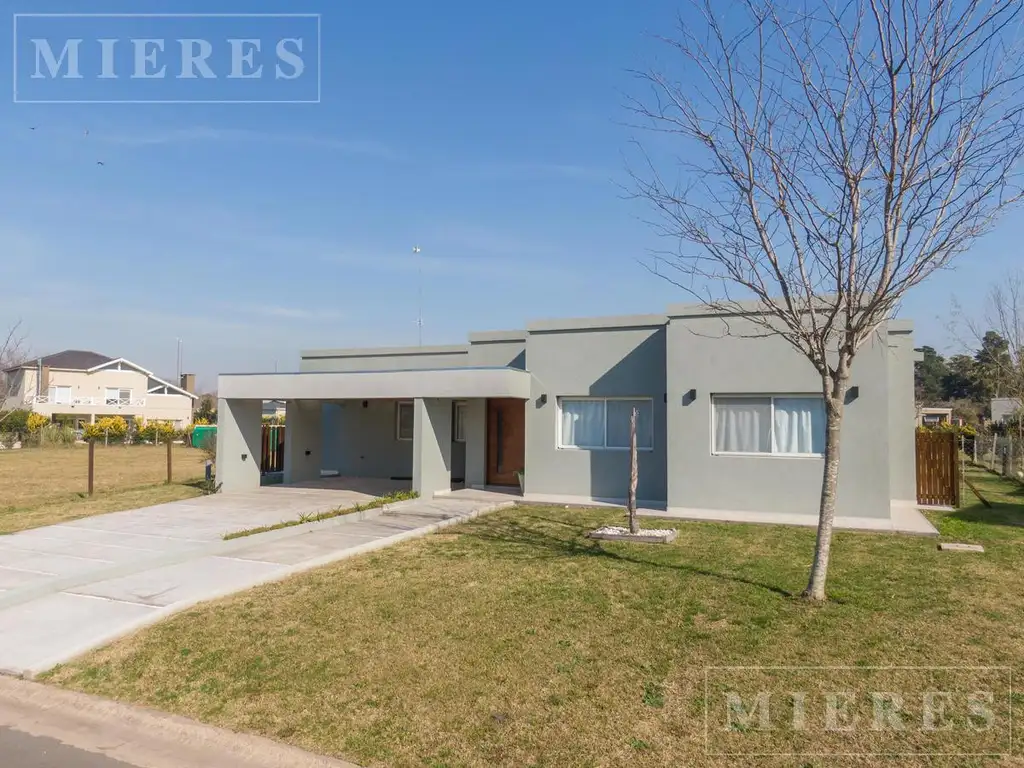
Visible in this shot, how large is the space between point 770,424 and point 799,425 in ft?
1.78

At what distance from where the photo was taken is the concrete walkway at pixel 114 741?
4742 mm

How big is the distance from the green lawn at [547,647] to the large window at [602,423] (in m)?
5.65

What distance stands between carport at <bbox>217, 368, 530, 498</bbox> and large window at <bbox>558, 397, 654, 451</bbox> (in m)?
1.15

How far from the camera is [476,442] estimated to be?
18172mm

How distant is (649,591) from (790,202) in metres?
4.83

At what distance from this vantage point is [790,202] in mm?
8102

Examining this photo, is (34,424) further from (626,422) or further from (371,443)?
(626,422)

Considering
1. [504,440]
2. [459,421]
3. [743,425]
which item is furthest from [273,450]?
[743,425]

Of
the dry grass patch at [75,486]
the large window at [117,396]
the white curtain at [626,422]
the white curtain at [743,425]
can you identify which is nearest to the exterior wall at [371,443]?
the dry grass patch at [75,486]

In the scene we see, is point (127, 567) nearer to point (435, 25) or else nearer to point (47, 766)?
point (47, 766)

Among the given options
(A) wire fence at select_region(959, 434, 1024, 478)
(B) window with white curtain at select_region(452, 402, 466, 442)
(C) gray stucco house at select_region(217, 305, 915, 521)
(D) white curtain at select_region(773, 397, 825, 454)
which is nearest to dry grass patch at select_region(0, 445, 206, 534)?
(C) gray stucco house at select_region(217, 305, 915, 521)

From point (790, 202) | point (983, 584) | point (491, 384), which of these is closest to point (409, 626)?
point (790, 202)

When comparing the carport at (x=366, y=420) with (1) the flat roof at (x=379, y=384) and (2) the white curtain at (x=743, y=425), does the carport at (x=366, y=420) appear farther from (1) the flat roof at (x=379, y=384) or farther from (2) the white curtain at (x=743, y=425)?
(2) the white curtain at (x=743, y=425)

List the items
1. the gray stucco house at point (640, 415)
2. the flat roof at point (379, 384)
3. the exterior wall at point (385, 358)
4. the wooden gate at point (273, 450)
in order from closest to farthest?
the gray stucco house at point (640, 415)
the flat roof at point (379, 384)
the exterior wall at point (385, 358)
the wooden gate at point (273, 450)
